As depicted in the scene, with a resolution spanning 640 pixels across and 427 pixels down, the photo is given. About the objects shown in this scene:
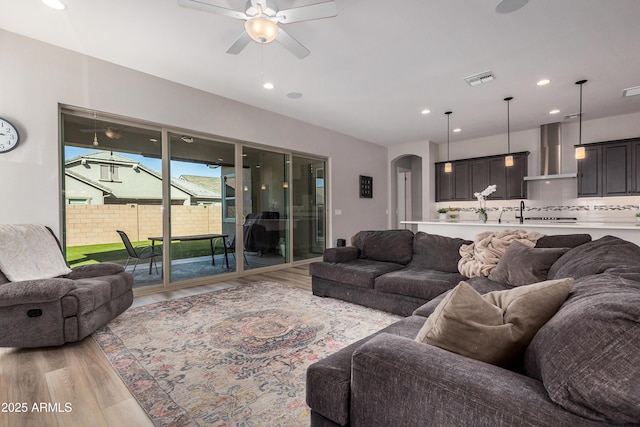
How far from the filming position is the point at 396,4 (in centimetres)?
249

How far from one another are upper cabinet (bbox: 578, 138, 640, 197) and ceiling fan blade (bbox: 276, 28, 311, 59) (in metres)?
5.85

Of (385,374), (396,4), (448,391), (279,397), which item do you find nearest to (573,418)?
(448,391)

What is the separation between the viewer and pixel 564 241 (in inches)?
102

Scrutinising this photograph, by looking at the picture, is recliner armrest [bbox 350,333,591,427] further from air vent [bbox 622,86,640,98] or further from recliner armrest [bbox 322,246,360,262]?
air vent [bbox 622,86,640,98]

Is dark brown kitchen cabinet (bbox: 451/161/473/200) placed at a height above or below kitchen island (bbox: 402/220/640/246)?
above

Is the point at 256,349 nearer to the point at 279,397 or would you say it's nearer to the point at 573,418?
the point at 279,397

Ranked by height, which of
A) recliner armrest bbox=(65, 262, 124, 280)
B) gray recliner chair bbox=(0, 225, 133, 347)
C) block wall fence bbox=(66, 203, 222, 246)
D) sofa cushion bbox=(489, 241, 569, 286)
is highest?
block wall fence bbox=(66, 203, 222, 246)

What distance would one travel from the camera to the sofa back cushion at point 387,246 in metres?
3.65

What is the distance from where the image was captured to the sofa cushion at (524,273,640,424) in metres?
0.65

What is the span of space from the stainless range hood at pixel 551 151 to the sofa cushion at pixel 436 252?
4046 mm

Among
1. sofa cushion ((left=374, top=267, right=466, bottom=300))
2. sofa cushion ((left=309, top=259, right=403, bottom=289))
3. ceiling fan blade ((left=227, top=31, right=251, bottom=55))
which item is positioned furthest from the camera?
sofa cushion ((left=309, top=259, right=403, bottom=289))

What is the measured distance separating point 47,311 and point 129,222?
5.98 feet

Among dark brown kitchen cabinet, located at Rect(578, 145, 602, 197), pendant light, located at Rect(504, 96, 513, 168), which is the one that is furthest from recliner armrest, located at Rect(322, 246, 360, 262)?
dark brown kitchen cabinet, located at Rect(578, 145, 602, 197)

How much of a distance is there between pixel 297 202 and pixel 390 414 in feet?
16.6
